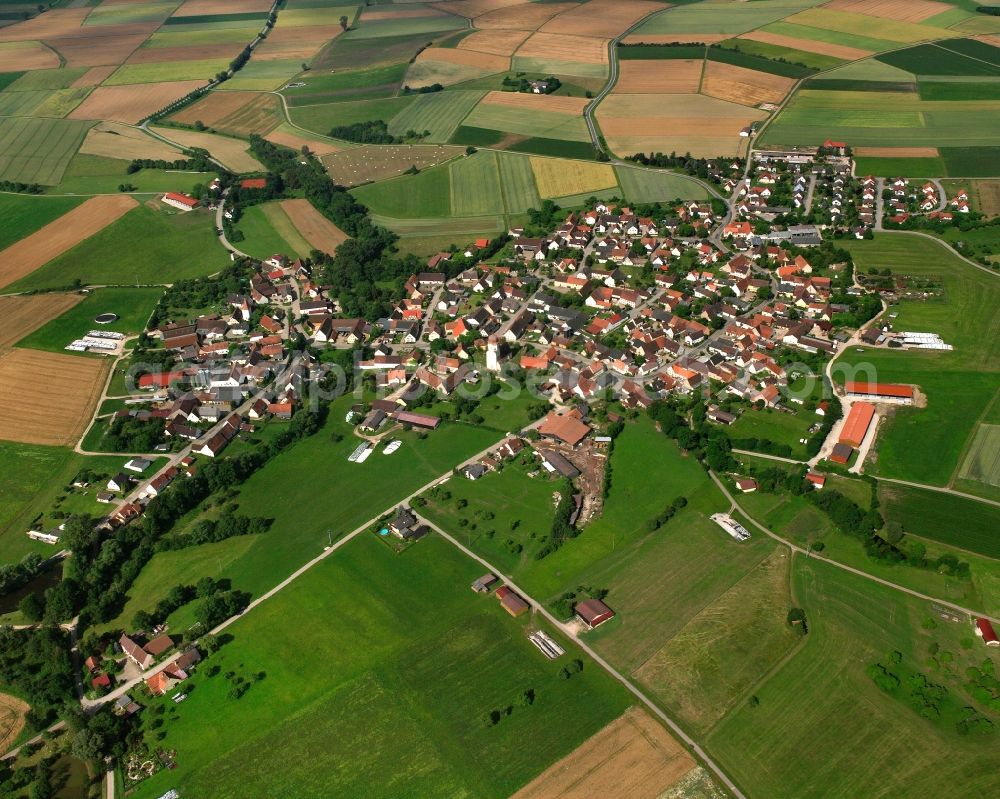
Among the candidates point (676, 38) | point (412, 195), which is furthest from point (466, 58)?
point (412, 195)

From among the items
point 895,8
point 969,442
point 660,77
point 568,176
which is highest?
point 895,8

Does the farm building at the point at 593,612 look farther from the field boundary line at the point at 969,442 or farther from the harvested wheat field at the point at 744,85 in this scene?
the harvested wheat field at the point at 744,85

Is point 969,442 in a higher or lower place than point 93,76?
lower

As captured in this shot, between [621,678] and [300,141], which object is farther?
[300,141]

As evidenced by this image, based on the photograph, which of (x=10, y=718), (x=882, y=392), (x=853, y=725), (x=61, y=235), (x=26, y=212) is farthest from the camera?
(x=26, y=212)

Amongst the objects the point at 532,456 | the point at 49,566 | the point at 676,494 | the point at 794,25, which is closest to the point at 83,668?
the point at 49,566

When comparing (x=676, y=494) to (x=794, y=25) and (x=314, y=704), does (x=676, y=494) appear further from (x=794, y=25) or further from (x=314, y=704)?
(x=794, y=25)

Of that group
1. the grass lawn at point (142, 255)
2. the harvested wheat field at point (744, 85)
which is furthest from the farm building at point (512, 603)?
the harvested wheat field at point (744, 85)

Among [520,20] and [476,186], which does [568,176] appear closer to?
[476,186]
